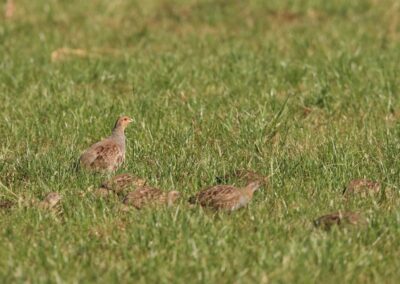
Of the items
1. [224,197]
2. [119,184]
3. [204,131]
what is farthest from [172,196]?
[204,131]

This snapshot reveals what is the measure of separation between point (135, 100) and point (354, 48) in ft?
14.8

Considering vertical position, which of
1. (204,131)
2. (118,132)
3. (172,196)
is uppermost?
(172,196)

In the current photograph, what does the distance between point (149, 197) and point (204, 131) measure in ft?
9.41

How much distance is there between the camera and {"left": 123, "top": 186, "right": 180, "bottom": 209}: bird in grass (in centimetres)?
874

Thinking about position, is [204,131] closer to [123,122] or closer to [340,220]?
[123,122]

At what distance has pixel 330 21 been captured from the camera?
1889 cm

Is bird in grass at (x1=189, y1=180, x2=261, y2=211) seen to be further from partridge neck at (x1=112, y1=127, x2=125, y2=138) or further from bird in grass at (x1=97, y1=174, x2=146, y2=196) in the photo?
partridge neck at (x1=112, y1=127, x2=125, y2=138)

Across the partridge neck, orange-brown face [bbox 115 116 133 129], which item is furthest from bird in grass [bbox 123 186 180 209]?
orange-brown face [bbox 115 116 133 129]

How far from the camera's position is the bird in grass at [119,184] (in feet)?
30.0

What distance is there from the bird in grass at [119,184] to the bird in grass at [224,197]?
1.80 feet

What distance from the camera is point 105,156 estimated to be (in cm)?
1005

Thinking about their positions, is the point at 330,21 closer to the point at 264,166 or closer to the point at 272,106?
the point at 272,106

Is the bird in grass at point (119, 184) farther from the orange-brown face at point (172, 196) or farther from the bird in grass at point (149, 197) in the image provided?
the orange-brown face at point (172, 196)

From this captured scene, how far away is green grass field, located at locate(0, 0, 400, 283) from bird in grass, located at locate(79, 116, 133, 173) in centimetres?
16
